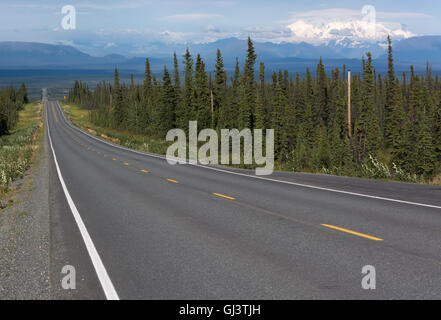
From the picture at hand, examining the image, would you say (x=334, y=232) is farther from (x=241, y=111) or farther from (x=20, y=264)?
(x=241, y=111)

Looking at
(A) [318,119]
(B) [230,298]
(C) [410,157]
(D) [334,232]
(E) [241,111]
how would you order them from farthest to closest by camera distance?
(A) [318,119] → (E) [241,111] → (C) [410,157] → (D) [334,232] → (B) [230,298]

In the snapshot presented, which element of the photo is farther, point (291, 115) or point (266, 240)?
point (291, 115)

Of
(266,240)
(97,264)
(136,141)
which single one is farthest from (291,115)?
(97,264)

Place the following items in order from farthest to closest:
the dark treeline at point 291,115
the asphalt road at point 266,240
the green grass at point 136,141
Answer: the dark treeline at point 291,115 < the green grass at point 136,141 < the asphalt road at point 266,240

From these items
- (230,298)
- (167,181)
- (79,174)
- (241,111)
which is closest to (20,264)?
(230,298)

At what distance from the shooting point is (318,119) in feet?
353

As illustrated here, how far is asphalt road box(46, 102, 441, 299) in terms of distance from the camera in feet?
18.8

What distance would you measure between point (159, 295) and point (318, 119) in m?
106

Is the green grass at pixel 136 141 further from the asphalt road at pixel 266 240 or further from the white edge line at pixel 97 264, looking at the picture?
the white edge line at pixel 97 264

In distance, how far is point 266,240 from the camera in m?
8.09

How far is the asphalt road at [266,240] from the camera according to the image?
5.72m

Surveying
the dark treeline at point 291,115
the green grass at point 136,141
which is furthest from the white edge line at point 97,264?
the dark treeline at point 291,115

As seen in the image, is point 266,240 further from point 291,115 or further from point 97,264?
point 291,115

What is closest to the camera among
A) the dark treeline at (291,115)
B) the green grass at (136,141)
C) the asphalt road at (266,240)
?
the asphalt road at (266,240)
